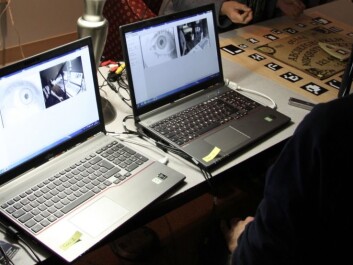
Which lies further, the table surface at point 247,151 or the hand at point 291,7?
the hand at point 291,7

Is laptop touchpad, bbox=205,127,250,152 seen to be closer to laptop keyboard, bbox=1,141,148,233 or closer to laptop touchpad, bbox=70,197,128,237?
laptop keyboard, bbox=1,141,148,233

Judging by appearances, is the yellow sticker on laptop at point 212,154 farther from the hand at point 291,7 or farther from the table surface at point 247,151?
the hand at point 291,7

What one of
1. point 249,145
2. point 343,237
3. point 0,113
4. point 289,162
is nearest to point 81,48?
point 0,113

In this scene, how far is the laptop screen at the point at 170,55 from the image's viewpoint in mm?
1354

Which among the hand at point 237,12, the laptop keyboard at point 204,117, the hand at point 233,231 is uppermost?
the hand at point 237,12

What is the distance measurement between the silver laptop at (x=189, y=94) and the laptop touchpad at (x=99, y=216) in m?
0.29

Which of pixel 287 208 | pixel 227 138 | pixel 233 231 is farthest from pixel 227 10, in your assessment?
pixel 287 208

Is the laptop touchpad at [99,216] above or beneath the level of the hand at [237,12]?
beneath

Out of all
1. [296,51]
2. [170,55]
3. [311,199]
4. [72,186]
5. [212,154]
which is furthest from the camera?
[296,51]

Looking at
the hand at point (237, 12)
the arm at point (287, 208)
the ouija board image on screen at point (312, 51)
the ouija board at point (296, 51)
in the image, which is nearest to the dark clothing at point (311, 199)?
the arm at point (287, 208)

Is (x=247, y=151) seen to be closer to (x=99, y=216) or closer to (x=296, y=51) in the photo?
(x=99, y=216)

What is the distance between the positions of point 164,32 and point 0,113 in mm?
565

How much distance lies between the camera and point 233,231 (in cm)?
133

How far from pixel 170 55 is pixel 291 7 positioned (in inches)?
42.5
